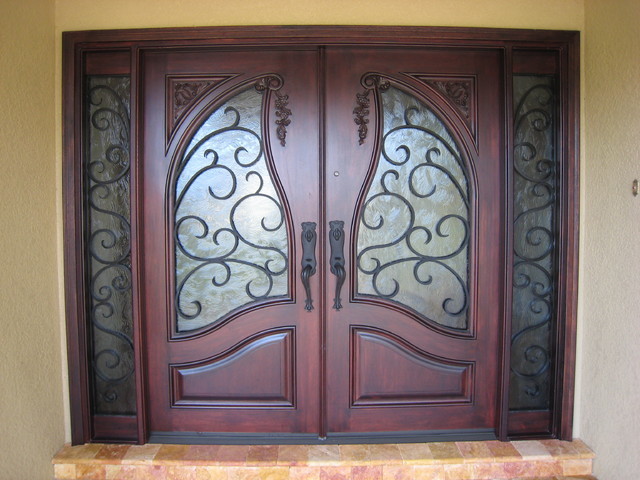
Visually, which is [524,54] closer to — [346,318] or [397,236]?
[397,236]

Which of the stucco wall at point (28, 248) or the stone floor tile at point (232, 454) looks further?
the stone floor tile at point (232, 454)

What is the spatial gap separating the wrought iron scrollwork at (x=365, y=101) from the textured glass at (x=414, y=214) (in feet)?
0.16

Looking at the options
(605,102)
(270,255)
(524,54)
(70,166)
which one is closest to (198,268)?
(270,255)

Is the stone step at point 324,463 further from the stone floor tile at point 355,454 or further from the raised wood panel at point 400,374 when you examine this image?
the raised wood panel at point 400,374

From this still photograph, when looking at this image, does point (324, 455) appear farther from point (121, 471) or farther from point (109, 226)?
point (109, 226)

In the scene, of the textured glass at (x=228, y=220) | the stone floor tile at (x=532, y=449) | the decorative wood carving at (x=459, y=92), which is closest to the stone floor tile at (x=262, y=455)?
the textured glass at (x=228, y=220)

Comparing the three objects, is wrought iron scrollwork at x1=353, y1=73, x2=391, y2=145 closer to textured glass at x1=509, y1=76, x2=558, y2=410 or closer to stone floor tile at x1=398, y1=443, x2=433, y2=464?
textured glass at x1=509, y1=76, x2=558, y2=410

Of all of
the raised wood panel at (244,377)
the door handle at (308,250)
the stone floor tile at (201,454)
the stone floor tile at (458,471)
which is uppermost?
the door handle at (308,250)

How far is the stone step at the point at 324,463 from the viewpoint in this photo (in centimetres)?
188

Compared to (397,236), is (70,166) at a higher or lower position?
higher

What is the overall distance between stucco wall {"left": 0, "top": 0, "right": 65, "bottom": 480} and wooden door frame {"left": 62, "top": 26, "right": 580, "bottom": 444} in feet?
0.21

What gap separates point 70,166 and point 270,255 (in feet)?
3.09

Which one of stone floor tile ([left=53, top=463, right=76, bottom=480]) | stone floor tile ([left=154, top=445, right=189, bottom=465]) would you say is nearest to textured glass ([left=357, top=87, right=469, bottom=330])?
stone floor tile ([left=154, top=445, right=189, bottom=465])

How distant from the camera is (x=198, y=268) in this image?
1995 mm
